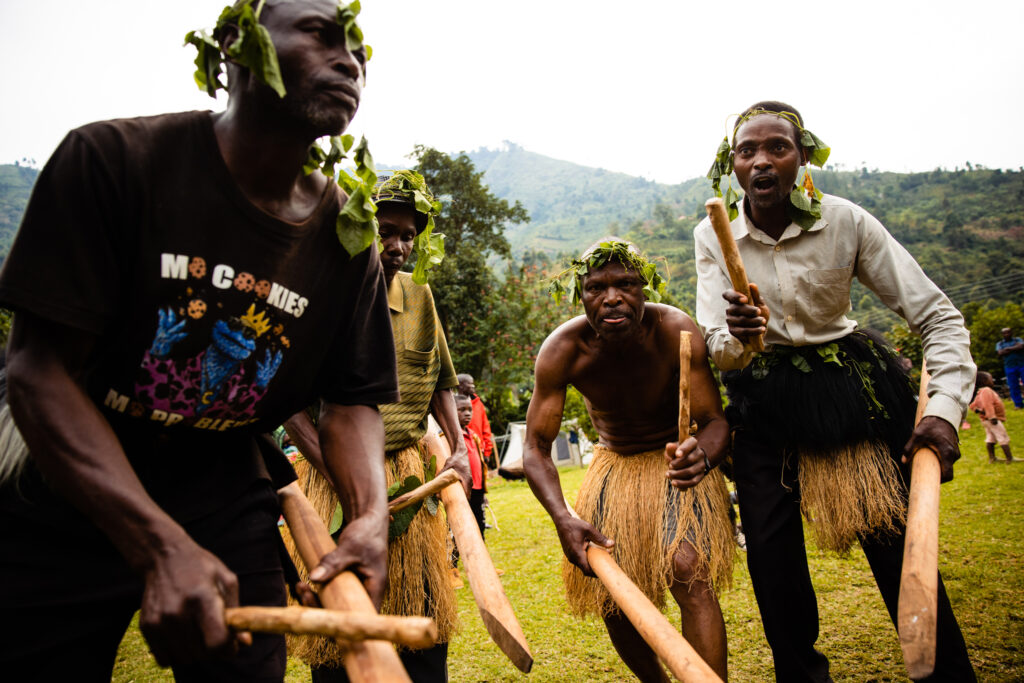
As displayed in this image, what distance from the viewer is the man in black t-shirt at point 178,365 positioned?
140 centimetres

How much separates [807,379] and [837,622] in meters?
2.05

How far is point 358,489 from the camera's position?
6.16 feet

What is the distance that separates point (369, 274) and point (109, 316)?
710mm

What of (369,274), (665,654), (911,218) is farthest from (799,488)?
(911,218)

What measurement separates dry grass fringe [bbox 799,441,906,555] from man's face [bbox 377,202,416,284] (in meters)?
2.23

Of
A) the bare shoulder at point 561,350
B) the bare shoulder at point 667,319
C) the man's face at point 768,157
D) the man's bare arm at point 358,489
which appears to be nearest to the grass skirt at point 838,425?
the bare shoulder at point 667,319

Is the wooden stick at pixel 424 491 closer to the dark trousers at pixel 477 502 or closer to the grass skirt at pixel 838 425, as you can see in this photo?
the grass skirt at pixel 838 425

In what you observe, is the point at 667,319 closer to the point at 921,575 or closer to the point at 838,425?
the point at 838,425

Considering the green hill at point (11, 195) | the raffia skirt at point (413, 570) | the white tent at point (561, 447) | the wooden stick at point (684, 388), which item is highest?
the green hill at point (11, 195)

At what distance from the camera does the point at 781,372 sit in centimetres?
342

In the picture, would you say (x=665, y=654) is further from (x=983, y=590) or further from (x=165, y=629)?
(x=983, y=590)

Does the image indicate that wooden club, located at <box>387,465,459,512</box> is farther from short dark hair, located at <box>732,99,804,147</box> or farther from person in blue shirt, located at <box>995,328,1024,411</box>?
person in blue shirt, located at <box>995,328,1024,411</box>

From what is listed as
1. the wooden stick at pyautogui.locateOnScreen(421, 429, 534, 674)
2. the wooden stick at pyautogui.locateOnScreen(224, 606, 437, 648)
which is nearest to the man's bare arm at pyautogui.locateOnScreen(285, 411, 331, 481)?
the wooden stick at pyautogui.locateOnScreen(421, 429, 534, 674)

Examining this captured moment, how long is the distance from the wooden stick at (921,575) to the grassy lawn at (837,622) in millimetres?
1401
